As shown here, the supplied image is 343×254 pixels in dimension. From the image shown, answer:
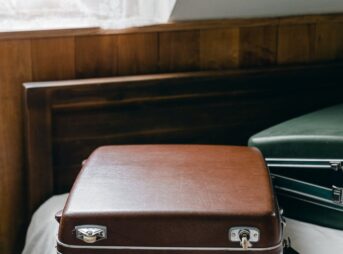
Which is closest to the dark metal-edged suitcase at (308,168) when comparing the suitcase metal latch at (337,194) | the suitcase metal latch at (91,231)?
the suitcase metal latch at (337,194)

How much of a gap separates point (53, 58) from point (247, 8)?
0.48 metres

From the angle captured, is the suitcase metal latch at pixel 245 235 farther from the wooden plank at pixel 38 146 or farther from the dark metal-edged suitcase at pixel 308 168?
the wooden plank at pixel 38 146

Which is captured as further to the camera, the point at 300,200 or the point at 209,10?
the point at 209,10

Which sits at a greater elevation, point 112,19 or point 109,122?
point 112,19

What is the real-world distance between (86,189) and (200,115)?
0.54 meters

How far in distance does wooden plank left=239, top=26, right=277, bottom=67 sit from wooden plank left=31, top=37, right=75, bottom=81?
0.44 m

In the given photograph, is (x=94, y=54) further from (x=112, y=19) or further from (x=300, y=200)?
(x=300, y=200)

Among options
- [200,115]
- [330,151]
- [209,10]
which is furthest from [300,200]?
[209,10]

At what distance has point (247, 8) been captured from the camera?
170 cm

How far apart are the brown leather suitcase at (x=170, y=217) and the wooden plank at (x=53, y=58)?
41cm

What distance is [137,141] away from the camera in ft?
5.59

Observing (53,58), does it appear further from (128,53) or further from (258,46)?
(258,46)

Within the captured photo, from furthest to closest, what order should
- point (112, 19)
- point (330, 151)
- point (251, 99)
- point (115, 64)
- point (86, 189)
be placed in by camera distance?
Answer: point (251, 99) < point (115, 64) < point (112, 19) < point (330, 151) < point (86, 189)

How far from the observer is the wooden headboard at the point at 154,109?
160 cm
